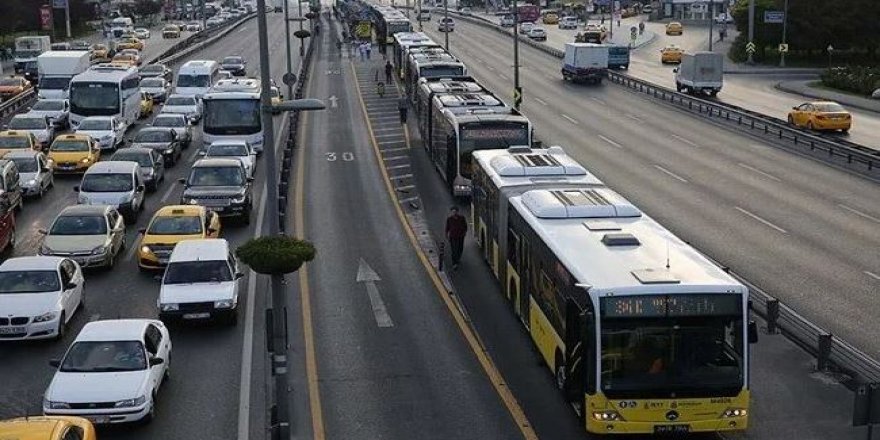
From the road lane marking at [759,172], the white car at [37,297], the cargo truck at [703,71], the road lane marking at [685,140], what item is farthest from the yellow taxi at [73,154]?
the cargo truck at [703,71]

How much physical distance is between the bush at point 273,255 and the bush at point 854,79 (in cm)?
5966

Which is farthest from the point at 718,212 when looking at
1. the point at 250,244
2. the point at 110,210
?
the point at 250,244

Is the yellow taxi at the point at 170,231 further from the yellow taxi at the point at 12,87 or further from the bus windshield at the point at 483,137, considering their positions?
the yellow taxi at the point at 12,87

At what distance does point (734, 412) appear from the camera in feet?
52.9

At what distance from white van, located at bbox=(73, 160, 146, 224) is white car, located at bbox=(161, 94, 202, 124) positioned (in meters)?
21.8

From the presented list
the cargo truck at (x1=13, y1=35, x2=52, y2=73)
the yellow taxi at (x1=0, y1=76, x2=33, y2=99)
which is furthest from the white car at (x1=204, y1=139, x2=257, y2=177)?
the cargo truck at (x1=13, y1=35, x2=52, y2=73)

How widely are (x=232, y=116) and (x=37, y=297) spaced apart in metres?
23.0

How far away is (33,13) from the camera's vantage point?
405ft

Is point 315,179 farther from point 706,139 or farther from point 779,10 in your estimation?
point 779,10

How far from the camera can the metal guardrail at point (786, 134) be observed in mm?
43500

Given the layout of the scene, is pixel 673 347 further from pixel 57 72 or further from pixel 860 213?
pixel 57 72

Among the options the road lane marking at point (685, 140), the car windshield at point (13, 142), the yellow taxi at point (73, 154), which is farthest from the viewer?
the road lane marking at point (685, 140)

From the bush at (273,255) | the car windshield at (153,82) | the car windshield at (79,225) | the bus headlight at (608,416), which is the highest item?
the bush at (273,255)

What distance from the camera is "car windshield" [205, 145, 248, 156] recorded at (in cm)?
4134
